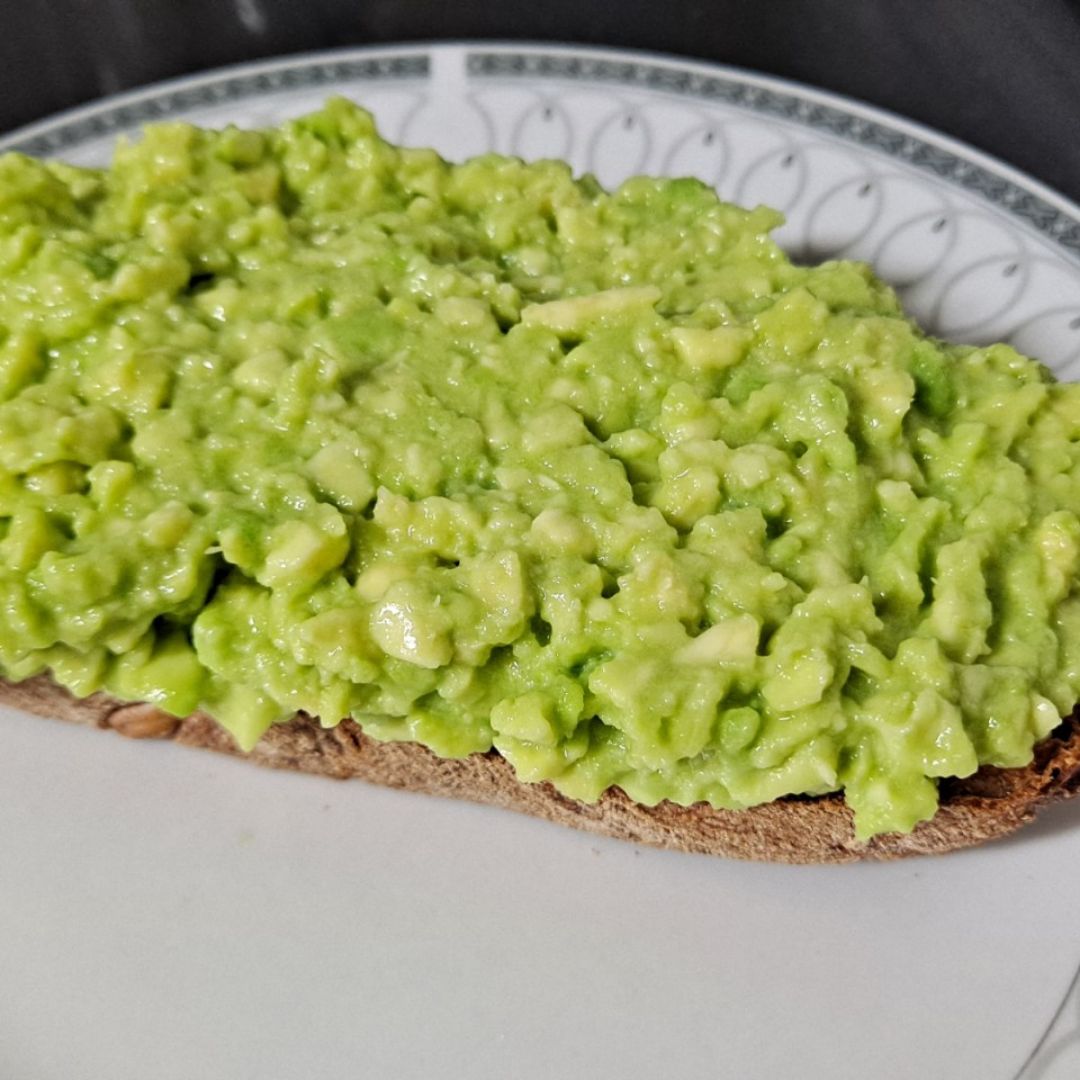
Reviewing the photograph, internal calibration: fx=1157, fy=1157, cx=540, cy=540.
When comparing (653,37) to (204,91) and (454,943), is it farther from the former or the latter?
(454,943)

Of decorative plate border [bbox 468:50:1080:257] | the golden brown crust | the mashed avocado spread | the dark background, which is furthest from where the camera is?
the dark background

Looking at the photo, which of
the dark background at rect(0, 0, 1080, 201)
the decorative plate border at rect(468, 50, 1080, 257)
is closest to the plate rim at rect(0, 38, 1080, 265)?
the decorative plate border at rect(468, 50, 1080, 257)

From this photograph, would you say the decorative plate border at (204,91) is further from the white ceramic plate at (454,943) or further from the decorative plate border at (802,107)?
the white ceramic plate at (454,943)

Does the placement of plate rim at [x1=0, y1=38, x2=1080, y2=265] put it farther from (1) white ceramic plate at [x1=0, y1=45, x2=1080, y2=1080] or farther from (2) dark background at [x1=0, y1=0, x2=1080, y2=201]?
(1) white ceramic plate at [x1=0, y1=45, x2=1080, y2=1080]

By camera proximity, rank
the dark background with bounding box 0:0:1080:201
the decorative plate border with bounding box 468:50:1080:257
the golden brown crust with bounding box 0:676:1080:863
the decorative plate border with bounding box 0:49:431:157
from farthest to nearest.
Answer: the dark background with bounding box 0:0:1080:201
the decorative plate border with bounding box 0:49:431:157
the decorative plate border with bounding box 468:50:1080:257
the golden brown crust with bounding box 0:676:1080:863

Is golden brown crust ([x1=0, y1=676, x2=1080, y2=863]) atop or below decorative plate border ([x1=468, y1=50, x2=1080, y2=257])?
below

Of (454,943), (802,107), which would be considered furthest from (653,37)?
(454,943)
